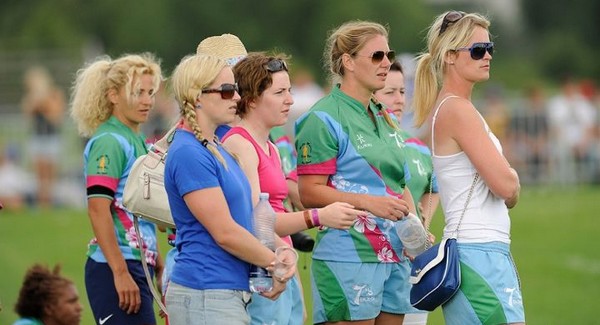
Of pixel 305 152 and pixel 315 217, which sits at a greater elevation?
pixel 305 152

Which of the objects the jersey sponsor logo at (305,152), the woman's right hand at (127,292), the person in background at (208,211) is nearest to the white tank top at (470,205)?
the jersey sponsor logo at (305,152)

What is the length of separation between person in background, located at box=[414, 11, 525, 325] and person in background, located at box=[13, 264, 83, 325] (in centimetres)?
290

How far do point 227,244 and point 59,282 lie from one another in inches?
115

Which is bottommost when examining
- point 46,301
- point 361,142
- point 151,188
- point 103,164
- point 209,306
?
point 46,301

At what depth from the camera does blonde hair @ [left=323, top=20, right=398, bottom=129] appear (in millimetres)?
7586

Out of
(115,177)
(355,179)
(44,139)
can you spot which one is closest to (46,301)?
(115,177)

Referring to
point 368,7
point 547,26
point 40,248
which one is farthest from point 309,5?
point 40,248

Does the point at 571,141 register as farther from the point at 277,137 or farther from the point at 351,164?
the point at 351,164

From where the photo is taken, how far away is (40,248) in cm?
1812

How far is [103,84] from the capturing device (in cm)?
810

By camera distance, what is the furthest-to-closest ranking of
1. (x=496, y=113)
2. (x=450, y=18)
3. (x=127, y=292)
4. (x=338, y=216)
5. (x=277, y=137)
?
(x=496, y=113)
(x=277, y=137)
(x=127, y=292)
(x=450, y=18)
(x=338, y=216)

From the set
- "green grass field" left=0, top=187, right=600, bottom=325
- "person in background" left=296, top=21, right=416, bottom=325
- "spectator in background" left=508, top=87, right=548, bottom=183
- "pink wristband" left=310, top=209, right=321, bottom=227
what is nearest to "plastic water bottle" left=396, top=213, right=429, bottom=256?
"person in background" left=296, top=21, right=416, bottom=325

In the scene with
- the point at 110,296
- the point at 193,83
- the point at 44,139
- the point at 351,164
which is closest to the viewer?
the point at 193,83

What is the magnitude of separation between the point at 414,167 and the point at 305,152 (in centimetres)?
114
